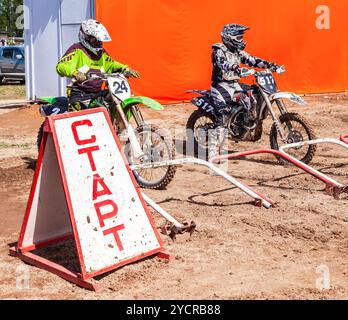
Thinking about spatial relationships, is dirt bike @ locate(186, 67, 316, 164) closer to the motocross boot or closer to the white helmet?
the motocross boot

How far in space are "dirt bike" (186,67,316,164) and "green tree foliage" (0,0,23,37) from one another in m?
41.5

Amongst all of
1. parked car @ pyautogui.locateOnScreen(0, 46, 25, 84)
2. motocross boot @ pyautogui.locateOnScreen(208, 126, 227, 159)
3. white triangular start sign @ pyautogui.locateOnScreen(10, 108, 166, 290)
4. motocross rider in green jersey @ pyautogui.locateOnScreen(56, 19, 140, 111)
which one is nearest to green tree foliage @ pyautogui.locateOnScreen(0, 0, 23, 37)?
parked car @ pyautogui.locateOnScreen(0, 46, 25, 84)

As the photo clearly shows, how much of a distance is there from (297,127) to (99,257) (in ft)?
14.3

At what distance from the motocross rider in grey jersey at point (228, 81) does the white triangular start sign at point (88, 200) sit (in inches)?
154

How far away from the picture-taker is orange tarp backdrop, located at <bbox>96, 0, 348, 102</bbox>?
43.9ft

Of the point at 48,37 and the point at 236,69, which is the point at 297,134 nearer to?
the point at 236,69

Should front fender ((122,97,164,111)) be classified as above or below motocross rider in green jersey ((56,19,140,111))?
below

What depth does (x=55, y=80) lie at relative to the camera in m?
14.3

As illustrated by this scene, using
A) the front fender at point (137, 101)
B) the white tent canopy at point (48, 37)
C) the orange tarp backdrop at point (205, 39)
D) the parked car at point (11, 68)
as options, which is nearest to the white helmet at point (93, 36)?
the front fender at point (137, 101)

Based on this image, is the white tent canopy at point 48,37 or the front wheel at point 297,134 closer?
the front wheel at point 297,134

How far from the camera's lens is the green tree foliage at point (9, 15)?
159 ft

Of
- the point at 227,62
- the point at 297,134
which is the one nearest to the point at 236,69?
the point at 227,62

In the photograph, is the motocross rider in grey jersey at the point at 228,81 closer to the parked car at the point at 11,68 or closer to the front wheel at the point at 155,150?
the front wheel at the point at 155,150
